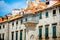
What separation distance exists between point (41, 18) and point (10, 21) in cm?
762

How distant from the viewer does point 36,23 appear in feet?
80.1

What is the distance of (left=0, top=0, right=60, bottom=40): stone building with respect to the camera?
21.8 m

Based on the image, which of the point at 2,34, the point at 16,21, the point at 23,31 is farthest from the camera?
the point at 2,34

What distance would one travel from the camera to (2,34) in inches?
1270

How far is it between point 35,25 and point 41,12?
1.57m

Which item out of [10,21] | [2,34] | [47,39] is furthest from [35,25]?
[2,34]

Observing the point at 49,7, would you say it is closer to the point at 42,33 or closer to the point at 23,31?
the point at 42,33

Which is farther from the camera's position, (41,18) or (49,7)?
(41,18)

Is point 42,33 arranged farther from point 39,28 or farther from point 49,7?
point 49,7

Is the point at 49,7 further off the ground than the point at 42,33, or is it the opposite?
the point at 49,7

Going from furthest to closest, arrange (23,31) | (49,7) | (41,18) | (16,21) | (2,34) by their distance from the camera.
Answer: (2,34) < (16,21) < (23,31) < (41,18) < (49,7)

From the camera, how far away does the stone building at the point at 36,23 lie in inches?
856

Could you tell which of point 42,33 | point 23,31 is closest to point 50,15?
point 42,33

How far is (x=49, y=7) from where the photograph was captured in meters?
22.3
